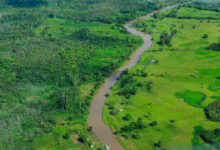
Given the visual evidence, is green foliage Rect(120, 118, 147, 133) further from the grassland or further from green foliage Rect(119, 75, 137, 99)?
green foliage Rect(119, 75, 137, 99)

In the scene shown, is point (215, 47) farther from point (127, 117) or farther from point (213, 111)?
point (127, 117)

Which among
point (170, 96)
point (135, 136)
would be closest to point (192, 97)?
point (170, 96)

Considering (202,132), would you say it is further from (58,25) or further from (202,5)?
(202,5)

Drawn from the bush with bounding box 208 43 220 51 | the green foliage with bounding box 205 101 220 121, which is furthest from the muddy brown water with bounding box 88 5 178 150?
the bush with bounding box 208 43 220 51

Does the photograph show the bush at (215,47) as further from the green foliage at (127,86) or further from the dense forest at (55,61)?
the green foliage at (127,86)

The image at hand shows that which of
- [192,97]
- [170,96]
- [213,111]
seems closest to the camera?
[213,111]
